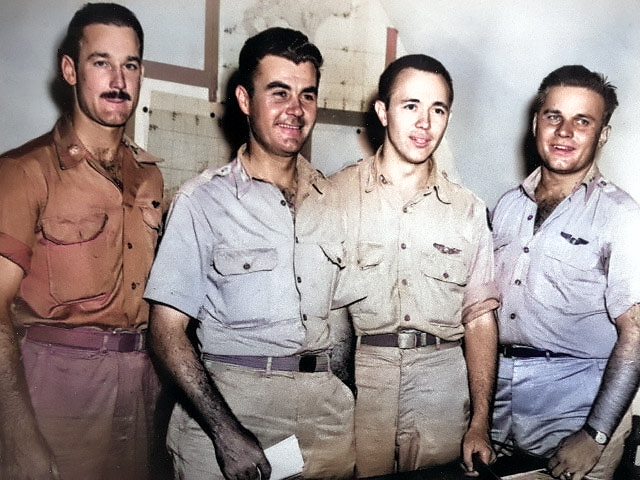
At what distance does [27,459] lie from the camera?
120cm

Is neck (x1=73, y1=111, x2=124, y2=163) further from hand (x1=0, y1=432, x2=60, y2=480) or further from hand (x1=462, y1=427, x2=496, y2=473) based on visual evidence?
hand (x1=462, y1=427, x2=496, y2=473)

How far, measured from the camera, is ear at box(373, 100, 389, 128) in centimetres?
151

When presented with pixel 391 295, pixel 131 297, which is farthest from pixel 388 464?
pixel 131 297

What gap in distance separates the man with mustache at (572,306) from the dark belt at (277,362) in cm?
57

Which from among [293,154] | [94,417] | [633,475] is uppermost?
[293,154]

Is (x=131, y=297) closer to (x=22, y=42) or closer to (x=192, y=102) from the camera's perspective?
(x=192, y=102)

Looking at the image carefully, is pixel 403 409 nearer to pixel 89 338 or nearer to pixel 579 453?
pixel 579 453

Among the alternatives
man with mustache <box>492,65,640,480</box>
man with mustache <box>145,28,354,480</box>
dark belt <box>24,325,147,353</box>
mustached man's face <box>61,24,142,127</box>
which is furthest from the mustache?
man with mustache <box>492,65,640,480</box>

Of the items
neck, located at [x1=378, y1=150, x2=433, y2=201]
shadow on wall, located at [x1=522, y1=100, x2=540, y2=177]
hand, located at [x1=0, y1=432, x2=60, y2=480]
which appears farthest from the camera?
shadow on wall, located at [x1=522, y1=100, x2=540, y2=177]

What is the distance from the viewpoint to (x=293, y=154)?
140 centimetres

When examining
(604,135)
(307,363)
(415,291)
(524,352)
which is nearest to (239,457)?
(307,363)

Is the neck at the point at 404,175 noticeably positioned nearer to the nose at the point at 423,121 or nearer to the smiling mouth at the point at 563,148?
the nose at the point at 423,121

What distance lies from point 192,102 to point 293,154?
1.09 feet

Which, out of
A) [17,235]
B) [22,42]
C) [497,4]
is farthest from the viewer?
[497,4]
